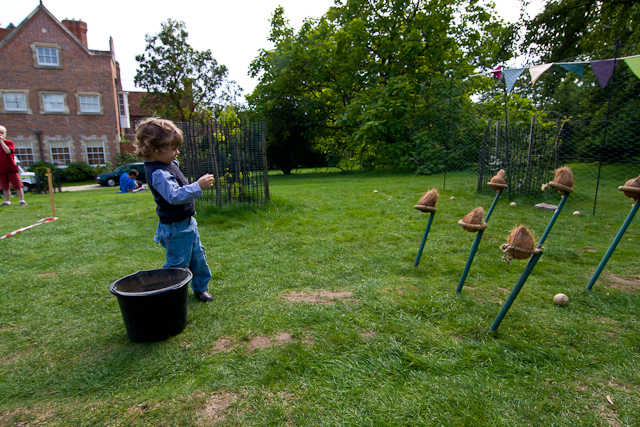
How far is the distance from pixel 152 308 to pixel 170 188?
2.88 feet

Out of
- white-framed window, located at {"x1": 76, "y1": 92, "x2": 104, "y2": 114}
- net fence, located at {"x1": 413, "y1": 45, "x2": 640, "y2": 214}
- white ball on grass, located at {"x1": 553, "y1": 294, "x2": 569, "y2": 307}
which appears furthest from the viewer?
white-framed window, located at {"x1": 76, "y1": 92, "x2": 104, "y2": 114}

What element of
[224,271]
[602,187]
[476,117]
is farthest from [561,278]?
[476,117]

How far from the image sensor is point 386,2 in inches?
635

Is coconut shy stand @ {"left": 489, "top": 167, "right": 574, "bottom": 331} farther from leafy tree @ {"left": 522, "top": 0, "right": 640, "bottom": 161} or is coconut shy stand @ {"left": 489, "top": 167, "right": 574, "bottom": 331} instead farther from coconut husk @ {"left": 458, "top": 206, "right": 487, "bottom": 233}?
leafy tree @ {"left": 522, "top": 0, "right": 640, "bottom": 161}

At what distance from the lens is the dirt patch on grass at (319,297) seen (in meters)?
3.12

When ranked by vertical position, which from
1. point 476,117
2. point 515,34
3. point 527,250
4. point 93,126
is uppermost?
point 515,34

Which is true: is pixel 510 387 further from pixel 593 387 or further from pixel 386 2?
pixel 386 2

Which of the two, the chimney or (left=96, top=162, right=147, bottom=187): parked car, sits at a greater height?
the chimney

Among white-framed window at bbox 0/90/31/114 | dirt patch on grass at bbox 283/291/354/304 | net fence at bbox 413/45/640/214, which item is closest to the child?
dirt patch on grass at bbox 283/291/354/304

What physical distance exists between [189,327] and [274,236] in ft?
9.03

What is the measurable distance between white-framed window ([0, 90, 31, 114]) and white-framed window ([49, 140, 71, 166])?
2.48 meters

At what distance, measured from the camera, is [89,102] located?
2450 centimetres

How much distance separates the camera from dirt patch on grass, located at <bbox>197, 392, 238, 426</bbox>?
1.74 metres

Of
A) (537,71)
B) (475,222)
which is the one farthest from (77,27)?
(475,222)
